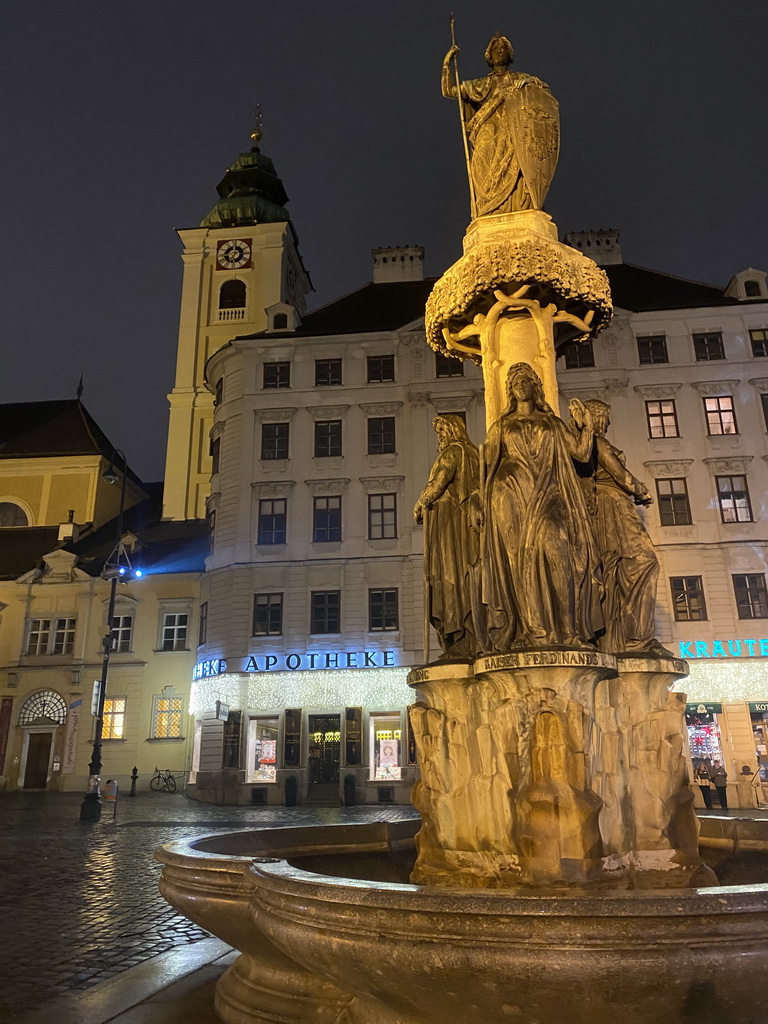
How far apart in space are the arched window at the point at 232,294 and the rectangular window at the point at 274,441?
48.8 feet

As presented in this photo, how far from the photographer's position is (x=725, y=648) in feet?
84.8

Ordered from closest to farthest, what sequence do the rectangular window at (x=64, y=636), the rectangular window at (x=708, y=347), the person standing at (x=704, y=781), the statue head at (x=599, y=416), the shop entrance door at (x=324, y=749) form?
1. the statue head at (x=599, y=416)
2. the person standing at (x=704, y=781)
3. the shop entrance door at (x=324, y=749)
4. the rectangular window at (x=708, y=347)
5. the rectangular window at (x=64, y=636)

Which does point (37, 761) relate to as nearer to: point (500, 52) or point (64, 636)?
point (64, 636)

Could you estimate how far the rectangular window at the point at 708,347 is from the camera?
29281 millimetres

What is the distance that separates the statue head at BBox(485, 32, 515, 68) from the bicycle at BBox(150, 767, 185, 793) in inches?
1080

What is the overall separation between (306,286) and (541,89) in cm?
4492

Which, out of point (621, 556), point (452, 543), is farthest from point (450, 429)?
point (621, 556)

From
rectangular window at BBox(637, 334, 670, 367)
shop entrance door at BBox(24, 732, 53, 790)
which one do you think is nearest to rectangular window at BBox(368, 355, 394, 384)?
rectangular window at BBox(637, 334, 670, 367)

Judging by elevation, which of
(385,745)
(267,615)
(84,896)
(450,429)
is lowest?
(84,896)

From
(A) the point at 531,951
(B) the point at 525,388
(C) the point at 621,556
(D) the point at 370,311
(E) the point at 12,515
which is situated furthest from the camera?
(E) the point at 12,515

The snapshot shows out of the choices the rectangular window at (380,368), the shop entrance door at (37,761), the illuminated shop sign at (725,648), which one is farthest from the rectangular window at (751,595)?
the shop entrance door at (37,761)

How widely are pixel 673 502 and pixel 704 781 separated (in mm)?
9199

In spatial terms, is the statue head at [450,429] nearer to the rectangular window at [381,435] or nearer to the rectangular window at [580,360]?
the rectangular window at [381,435]

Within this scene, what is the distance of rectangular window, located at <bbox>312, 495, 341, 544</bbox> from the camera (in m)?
28.7
